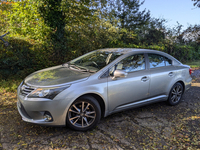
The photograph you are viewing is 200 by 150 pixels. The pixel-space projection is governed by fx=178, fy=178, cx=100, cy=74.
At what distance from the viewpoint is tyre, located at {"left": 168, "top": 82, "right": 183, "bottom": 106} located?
493 cm

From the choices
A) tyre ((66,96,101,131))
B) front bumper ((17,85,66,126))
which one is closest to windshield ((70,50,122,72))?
tyre ((66,96,101,131))

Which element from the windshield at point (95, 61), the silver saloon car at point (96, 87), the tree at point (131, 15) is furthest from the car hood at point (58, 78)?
the tree at point (131, 15)

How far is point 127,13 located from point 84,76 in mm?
22816

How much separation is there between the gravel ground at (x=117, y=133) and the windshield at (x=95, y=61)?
48.2 inches

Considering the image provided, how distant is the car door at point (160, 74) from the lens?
4.35 m

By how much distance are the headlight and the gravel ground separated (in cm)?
76

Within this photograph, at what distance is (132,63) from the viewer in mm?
4133

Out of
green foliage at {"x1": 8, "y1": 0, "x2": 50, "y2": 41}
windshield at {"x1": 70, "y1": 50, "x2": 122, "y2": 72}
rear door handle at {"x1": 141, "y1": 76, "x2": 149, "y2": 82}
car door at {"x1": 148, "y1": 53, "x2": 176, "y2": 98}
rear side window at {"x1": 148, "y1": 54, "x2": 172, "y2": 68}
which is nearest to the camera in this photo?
windshield at {"x1": 70, "y1": 50, "x2": 122, "y2": 72}

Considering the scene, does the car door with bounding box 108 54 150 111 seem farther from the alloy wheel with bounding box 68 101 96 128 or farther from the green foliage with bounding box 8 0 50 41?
the green foliage with bounding box 8 0 50 41

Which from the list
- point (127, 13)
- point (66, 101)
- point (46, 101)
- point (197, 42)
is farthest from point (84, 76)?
point (127, 13)

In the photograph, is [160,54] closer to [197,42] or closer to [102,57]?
[102,57]

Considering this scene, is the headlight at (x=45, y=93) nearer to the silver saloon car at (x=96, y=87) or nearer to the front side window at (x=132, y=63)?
the silver saloon car at (x=96, y=87)

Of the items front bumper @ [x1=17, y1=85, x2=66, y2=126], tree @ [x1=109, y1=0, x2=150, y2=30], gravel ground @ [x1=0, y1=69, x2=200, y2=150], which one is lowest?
gravel ground @ [x1=0, y1=69, x2=200, y2=150]

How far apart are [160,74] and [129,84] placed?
1081 mm
